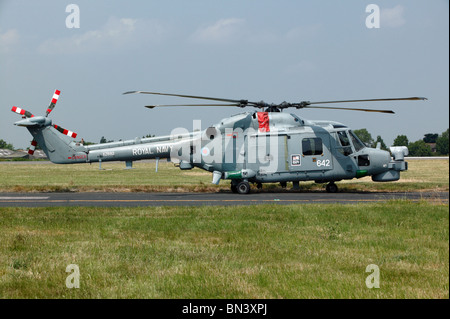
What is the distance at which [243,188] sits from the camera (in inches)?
862

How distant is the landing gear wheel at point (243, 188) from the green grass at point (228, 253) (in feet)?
25.8

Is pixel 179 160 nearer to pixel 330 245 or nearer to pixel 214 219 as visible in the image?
A: pixel 214 219

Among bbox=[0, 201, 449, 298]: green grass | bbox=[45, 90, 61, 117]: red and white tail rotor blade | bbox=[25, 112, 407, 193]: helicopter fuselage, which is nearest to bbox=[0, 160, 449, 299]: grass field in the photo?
bbox=[0, 201, 449, 298]: green grass

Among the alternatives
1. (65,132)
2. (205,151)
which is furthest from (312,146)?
(65,132)

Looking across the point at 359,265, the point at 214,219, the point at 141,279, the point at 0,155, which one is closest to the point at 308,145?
the point at 214,219

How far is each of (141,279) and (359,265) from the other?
145 inches

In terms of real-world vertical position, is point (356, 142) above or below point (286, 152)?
above

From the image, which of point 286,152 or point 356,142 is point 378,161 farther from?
point 286,152

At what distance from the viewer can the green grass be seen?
6.48 m

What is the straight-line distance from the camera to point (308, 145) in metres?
21.3

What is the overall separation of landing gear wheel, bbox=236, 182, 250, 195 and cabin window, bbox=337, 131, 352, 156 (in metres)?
4.89

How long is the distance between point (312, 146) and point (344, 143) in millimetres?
1584
